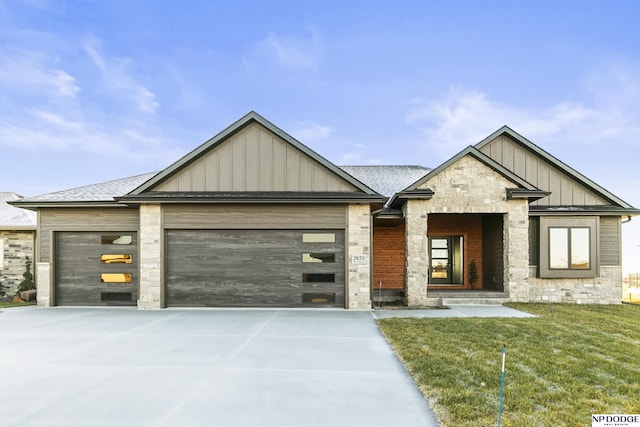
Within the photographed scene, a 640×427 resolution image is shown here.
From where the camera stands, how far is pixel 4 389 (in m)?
4.87

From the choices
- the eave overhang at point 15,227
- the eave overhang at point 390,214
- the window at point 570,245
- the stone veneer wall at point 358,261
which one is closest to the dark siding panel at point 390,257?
the eave overhang at point 390,214

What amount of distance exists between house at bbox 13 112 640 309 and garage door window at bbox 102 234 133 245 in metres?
0.04

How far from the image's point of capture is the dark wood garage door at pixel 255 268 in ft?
38.6

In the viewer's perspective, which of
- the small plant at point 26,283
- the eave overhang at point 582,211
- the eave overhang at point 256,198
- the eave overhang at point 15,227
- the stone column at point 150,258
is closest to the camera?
the eave overhang at point 256,198

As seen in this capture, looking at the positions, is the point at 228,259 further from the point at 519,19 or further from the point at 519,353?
the point at 519,19

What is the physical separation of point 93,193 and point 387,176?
12.0 m

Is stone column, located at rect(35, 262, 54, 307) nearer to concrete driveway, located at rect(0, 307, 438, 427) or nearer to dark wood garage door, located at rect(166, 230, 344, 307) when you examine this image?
concrete driveway, located at rect(0, 307, 438, 427)

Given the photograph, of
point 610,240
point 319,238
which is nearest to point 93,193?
point 319,238

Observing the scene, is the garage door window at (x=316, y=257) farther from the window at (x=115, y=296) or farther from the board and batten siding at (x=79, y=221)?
the window at (x=115, y=296)

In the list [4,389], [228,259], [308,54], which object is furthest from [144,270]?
[308,54]

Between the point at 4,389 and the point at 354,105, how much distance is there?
32.4 m

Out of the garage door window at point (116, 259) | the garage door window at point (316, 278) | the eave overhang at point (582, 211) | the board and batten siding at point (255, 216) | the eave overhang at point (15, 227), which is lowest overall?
the garage door window at point (316, 278)

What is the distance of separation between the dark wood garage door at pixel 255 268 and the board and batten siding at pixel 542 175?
26.4 ft

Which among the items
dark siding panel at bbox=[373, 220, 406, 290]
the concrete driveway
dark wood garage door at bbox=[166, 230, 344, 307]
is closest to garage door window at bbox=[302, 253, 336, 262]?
dark wood garage door at bbox=[166, 230, 344, 307]
